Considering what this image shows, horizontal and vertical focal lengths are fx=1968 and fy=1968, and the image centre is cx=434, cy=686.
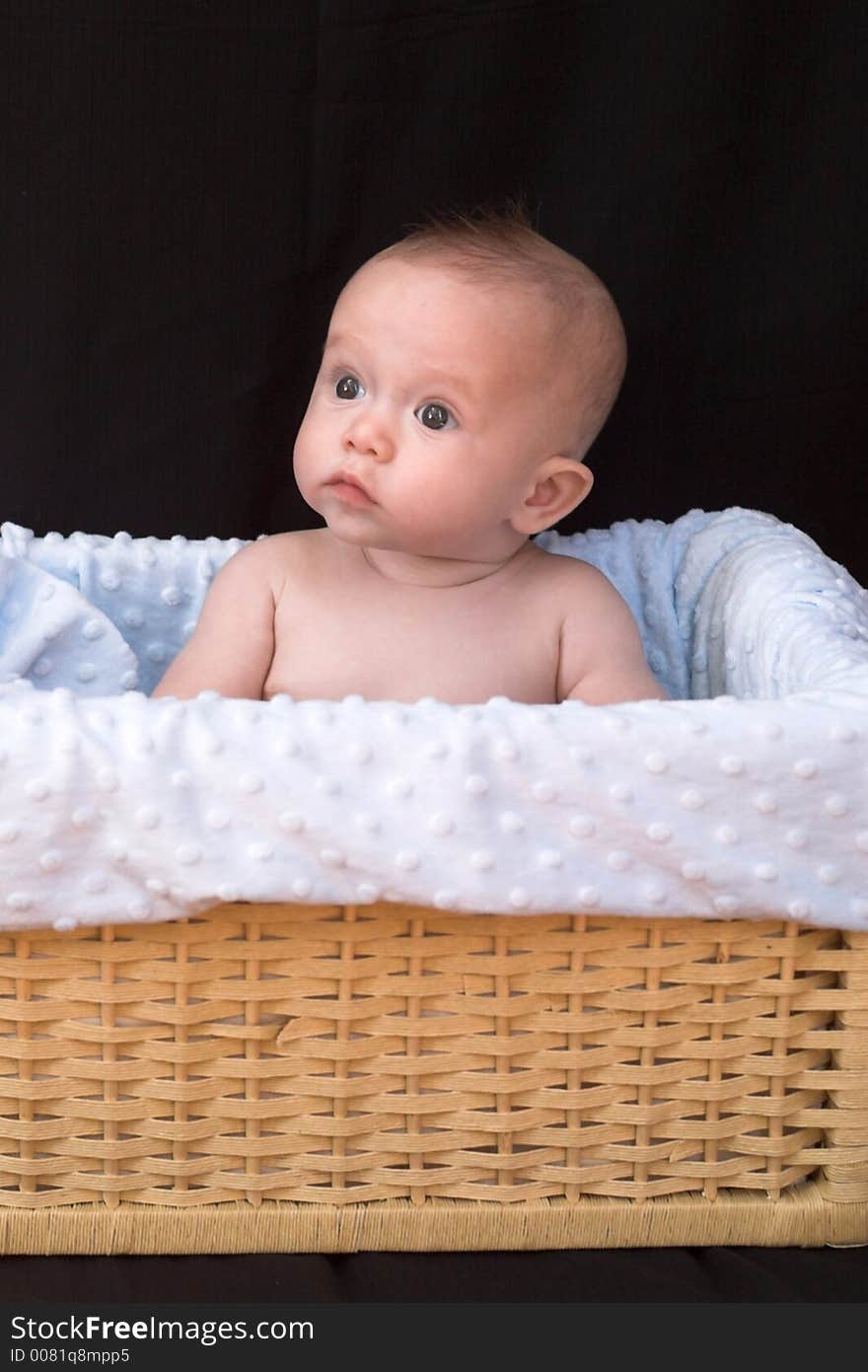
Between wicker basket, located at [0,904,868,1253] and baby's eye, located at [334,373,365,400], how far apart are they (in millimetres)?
405

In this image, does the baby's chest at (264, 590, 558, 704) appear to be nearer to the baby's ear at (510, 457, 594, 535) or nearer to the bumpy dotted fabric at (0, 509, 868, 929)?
the baby's ear at (510, 457, 594, 535)

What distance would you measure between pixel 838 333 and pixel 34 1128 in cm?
120

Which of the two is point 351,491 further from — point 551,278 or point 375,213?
point 375,213

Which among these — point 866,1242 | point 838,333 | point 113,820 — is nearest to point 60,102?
point 838,333

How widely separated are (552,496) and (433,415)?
0.42 feet

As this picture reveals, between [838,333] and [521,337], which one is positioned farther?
[838,333]

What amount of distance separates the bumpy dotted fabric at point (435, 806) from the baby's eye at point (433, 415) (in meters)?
0.30

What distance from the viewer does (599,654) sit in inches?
57.8

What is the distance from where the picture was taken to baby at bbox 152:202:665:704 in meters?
1.35

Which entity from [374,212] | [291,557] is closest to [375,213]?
[374,212]

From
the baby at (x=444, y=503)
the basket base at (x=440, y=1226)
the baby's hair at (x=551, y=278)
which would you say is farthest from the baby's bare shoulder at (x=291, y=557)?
the basket base at (x=440, y=1226)

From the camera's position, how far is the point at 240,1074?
118 cm

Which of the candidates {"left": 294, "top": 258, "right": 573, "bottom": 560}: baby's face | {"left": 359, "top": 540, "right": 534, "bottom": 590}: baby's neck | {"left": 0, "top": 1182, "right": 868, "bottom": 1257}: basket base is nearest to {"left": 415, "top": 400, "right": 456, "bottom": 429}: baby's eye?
{"left": 294, "top": 258, "right": 573, "bottom": 560}: baby's face

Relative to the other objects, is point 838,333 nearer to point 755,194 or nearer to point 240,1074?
point 755,194
